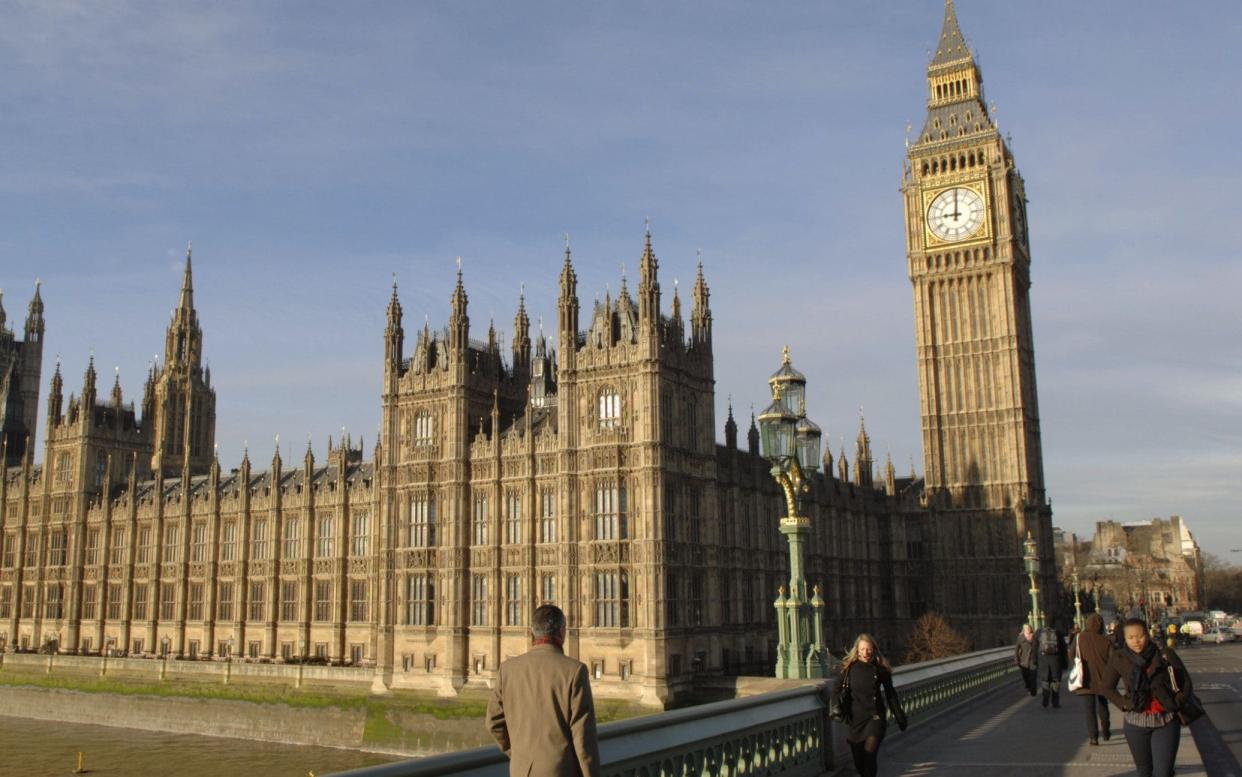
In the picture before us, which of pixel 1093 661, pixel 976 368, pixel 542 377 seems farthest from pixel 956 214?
pixel 1093 661

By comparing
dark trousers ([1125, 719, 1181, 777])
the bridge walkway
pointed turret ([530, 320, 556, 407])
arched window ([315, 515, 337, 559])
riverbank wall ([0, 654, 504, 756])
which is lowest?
riverbank wall ([0, 654, 504, 756])

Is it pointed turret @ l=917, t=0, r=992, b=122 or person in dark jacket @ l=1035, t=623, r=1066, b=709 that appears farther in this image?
pointed turret @ l=917, t=0, r=992, b=122

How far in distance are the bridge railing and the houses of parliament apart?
32977 millimetres

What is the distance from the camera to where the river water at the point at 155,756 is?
170 feet

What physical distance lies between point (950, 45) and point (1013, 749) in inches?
3621

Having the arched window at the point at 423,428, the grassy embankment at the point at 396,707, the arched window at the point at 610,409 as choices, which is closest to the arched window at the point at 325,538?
the grassy embankment at the point at 396,707

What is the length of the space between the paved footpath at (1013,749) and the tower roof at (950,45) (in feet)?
275

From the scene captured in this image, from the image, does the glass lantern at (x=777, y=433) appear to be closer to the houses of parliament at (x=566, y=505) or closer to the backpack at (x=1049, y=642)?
the backpack at (x=1049, y=642)

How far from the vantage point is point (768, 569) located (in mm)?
59312

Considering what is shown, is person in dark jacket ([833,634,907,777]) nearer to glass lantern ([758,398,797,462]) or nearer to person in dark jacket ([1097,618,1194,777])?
person in dark jacket ([1097,618,1194,777])

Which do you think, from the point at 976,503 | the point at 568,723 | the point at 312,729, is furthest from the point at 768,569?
the point at 568,723

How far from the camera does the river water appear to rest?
51.9 metres

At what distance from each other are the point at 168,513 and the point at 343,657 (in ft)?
66.9

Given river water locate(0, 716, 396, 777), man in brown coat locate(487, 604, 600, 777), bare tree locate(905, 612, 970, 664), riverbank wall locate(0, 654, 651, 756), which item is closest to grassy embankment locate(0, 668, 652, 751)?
riverbank wall locate(0, 654, 651, 756)
